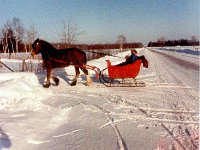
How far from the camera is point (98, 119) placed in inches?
259

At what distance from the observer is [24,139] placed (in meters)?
5.28

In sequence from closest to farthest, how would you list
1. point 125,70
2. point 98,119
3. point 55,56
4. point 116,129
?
point 116,129, point 98,119, point 125,70, point 55,56

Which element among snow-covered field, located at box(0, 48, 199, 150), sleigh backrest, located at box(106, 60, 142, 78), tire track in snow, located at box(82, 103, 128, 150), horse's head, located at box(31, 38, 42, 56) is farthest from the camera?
horse's head, located at box(31, 38, 42, 56)

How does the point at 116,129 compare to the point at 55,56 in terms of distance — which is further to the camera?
the point at 55,56

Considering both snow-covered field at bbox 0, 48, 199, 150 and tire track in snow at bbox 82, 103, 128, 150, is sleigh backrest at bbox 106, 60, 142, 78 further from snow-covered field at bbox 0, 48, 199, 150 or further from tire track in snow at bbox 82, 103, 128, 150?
tire track in snow at bbox 82, 103, 128, 150

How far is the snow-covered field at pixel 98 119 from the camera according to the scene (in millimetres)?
5090

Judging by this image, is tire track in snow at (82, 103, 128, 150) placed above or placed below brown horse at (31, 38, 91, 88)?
below

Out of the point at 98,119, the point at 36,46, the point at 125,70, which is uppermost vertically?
the point at 36,46

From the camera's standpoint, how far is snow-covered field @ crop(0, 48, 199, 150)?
5090mm

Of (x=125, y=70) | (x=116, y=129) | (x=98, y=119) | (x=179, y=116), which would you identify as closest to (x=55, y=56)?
(x=125, y=70)

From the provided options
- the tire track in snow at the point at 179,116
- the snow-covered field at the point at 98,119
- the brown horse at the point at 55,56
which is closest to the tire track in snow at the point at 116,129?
the snow-covered field at the point at 98,119

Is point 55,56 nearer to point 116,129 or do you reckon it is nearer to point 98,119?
point 98,119

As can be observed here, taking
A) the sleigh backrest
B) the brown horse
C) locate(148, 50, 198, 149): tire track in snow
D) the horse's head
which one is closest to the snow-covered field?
locate(148, 50, 198, 149): tire track in snow

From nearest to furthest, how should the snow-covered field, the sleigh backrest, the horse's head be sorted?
the snow-covered field, the sleigh backrest, the horse's head
